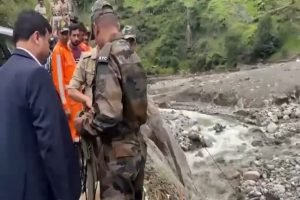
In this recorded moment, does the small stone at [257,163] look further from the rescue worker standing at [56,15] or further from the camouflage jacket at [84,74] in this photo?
the camouflage jacket at [84,74]

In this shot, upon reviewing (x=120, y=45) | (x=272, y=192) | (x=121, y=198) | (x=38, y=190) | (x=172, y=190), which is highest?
(x=120, y=45)

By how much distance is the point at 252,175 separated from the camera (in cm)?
1298

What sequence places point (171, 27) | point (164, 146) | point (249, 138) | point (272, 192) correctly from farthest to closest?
point (171, 27) → point (249, 138) → point (272, 192) → point (164, 146)

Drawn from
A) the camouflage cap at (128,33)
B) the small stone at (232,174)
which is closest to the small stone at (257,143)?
the small stone at (232,174)

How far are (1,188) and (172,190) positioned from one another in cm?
323

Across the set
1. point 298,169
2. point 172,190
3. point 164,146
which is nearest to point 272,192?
point 298,169

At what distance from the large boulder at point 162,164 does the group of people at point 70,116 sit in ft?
3.52

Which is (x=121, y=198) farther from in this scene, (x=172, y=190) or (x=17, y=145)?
(x=172, y=190)

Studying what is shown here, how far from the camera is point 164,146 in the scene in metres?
7.73

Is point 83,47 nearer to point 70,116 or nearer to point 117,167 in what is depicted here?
point 70,116

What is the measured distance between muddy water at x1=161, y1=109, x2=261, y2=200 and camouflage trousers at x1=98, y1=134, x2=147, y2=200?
25.1 feet

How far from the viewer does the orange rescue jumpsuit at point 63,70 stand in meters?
5.87

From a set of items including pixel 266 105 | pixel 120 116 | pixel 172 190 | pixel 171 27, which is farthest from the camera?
pixel 171 27

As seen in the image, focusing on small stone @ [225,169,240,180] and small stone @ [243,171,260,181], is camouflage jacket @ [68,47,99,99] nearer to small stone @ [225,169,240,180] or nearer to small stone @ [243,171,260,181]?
small stone @ [243,171,260,181]
